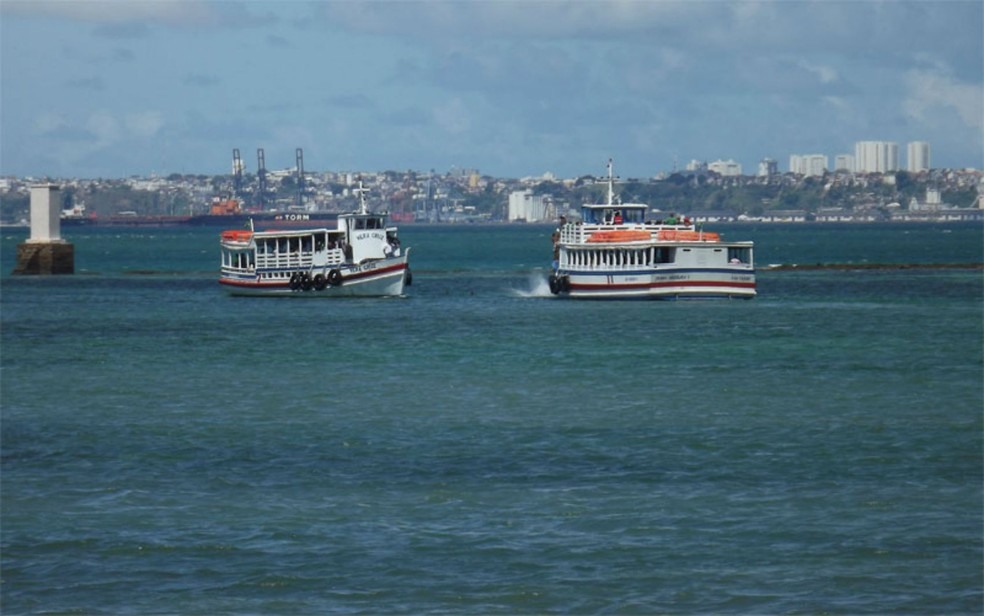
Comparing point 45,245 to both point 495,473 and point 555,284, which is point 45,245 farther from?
point 495,473

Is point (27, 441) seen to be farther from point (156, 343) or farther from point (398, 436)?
point (156, 343)

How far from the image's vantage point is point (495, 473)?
2964 centimetres

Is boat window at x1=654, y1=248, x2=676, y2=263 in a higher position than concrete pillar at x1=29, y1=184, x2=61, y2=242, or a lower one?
lower

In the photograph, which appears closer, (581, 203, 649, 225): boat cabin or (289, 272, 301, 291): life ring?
(581, 203, 649, 225): boat cabin

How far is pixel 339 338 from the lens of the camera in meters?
63.3

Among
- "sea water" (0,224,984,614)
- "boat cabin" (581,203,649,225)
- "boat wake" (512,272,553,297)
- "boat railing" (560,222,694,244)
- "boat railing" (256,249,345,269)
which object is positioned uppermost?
"boat cabin" (581,203,649,225)

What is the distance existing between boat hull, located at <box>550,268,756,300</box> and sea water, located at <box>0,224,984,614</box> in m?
18.9

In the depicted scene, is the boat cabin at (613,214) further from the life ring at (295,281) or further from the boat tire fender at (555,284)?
the life ring at (295,281)

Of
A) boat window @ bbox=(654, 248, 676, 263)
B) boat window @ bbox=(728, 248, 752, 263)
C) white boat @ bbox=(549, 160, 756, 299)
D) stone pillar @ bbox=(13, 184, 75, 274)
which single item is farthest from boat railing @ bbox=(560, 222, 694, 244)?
stone pillar @ bbox=(13, 184, 75, 274)

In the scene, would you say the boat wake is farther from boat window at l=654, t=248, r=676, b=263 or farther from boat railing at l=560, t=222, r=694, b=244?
boat window at l=654, t=248, r=676, b=263

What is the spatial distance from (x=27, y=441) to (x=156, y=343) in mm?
28233

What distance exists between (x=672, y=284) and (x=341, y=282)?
18.0m

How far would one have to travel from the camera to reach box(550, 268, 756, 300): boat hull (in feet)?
273

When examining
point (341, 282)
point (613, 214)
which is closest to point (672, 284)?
point (613, 214)
